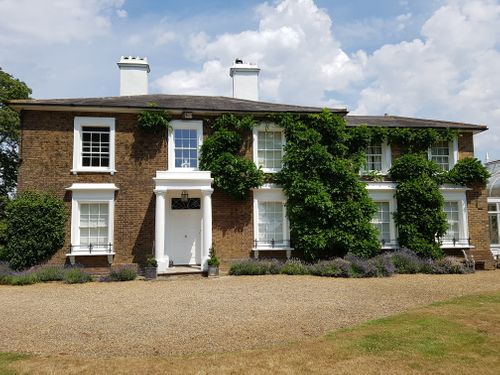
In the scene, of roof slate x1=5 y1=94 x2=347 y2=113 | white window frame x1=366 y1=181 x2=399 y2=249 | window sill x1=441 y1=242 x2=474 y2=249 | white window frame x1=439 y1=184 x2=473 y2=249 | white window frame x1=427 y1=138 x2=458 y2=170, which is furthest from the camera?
white window frame x1=427 y1=138 x2=458 y2=170

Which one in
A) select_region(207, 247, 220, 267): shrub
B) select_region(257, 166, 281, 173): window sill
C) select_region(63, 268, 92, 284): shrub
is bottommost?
select_region(63, 268, 92, 284): shrub

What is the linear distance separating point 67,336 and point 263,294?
5137mm

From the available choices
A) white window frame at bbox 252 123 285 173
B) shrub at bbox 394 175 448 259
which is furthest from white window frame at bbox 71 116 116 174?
shrub at bbox 394 175 448 259

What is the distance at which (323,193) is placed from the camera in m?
16.1

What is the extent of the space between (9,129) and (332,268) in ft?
76.7

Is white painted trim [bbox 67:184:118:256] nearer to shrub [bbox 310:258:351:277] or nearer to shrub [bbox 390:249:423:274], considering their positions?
shrub [bbox 310:258:351:277]

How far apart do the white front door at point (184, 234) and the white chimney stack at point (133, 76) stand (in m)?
6.59

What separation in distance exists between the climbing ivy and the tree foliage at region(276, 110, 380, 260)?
1.30m

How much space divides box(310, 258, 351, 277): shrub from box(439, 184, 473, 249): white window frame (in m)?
6.14

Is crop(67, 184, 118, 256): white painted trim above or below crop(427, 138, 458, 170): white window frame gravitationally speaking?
below

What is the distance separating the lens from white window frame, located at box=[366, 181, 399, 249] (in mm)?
17859

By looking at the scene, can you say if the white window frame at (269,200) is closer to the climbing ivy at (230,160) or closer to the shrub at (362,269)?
the climbing ivy at (230,160)

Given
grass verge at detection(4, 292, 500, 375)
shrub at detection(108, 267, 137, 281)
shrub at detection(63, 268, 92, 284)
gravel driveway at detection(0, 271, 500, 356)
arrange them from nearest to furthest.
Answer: grass verge at detection(4, 292, 500, 375) < gravel driveway at detection(0, 271, 500, 356) < shrub at detection(63, 268, 92, 284) < shrub at detection(108, 267, 137, 281)

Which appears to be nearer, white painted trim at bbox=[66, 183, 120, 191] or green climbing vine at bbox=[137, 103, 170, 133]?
white painted trim at bbox=[66, 183, 120, 191]
